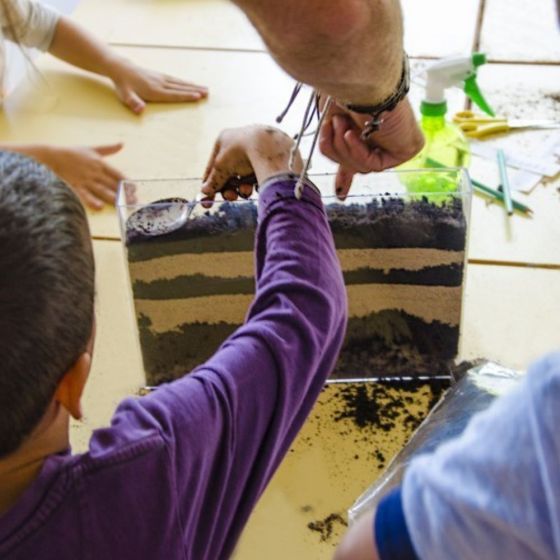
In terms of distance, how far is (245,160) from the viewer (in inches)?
31.8

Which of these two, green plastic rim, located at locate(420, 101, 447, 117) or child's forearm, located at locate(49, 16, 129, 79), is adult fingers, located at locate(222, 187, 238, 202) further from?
child's forearm, located at locate(49, 16, 129, 79)

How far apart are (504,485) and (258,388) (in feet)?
0.90

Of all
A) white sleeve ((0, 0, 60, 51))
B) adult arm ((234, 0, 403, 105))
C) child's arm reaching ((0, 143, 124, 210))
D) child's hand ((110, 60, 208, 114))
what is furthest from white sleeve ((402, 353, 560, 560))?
white sleeve ((0, 0, 60, 51))

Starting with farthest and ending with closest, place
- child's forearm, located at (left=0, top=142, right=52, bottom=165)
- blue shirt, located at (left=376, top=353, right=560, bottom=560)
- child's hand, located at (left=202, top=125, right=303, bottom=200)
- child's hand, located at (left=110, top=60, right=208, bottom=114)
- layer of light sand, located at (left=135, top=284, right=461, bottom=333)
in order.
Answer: child's hand, located at (left=110, top=60, right=208, bottom=114) → child's forearm, located at (left=0, top=142, right=52, bottom=165) → layer of light sand, located at (left=135, top=284, right=461, bottom=333) → child's hand, located at (left=202, top=125, right=303, bottom=200) → blue shirt, located at (left=376, top=353, right=560, bottom=560)

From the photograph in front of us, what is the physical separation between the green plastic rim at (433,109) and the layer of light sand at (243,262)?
304mm

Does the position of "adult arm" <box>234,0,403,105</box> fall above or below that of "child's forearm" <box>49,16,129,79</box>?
above

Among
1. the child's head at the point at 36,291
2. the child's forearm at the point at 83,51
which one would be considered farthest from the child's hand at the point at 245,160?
the child's forearm at the point at 83,51

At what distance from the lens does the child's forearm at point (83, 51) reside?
4.67ft

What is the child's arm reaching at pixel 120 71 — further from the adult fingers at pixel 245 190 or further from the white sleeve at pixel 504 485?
the white sleeve at pixel 504 485

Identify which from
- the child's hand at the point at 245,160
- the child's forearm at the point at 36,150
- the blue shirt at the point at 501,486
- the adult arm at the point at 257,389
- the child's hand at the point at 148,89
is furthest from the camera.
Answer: the child's hand at the point at 148,89

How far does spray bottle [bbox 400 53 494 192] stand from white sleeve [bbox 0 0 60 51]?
708mm

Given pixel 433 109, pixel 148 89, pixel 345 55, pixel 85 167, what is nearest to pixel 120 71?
pixel 148 89

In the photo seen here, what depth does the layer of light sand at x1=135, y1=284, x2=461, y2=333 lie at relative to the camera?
0.90 meters

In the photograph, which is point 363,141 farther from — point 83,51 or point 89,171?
point 83,51
